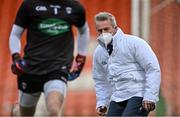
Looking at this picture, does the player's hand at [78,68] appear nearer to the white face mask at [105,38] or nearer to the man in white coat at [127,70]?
the man in white coat at [127,70]

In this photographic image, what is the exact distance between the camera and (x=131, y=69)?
292 inches

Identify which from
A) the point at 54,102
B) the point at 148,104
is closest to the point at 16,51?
the point at 54,102

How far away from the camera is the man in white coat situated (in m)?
7.21

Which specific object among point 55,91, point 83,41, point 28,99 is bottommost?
Result: point 28,99

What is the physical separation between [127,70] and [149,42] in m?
4.81

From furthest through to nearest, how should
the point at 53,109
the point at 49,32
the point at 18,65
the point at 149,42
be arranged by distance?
1. the point at 149,42
2. the point at 18,65
3. the point at 49,32
4. the point at 53,109

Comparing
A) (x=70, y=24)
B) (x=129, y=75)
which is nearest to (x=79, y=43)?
(x=70, y=24)

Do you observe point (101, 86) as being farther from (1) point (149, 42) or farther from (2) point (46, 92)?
(1) point (149, 42)

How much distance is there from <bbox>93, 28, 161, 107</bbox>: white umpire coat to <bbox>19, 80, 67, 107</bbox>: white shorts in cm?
64

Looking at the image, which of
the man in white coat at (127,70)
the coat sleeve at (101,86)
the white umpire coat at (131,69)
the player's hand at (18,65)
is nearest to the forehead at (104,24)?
the man in white coat at (127,70)

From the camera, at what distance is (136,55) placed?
7359 millimetres

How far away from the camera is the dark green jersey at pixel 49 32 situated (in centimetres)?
828

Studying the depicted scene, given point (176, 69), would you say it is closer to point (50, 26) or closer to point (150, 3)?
point (150, 3)

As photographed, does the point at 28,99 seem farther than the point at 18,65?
Yes
